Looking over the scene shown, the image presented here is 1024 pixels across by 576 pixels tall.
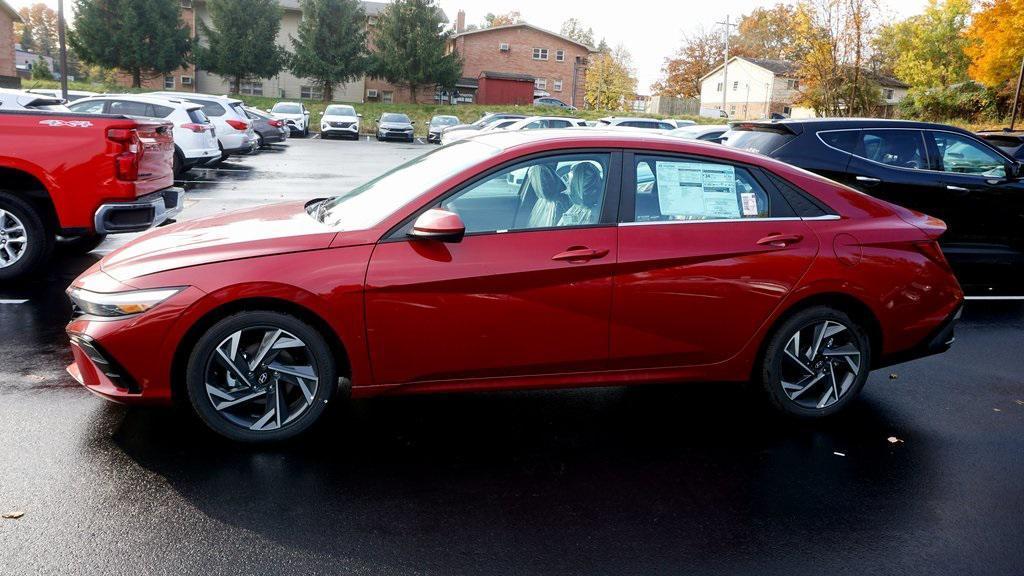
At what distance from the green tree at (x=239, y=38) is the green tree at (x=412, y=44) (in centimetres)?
731

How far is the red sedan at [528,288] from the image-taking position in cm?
402

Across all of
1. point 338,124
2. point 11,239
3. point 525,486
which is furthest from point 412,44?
point 525,486

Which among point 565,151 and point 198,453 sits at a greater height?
point 565,151

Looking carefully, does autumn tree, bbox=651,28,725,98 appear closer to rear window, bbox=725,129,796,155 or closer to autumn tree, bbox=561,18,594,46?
autumn tree, bbox=561,18,594,46

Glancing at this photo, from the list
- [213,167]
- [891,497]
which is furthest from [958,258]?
[213,167]

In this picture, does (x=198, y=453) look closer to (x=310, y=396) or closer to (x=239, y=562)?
(x=310, y=396)

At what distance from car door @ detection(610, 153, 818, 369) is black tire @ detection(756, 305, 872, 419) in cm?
20

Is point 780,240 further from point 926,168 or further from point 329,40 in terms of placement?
point 329,40

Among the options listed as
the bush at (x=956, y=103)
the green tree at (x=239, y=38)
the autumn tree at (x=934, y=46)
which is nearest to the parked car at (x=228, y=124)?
the green tree at (x=239, y=38)

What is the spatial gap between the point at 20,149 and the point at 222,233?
387cm

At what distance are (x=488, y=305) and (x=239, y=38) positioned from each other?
55033 millimetres

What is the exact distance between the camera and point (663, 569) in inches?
127

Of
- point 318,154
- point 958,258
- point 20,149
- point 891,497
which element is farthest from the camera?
point 318,154

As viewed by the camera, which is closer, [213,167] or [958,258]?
[958,258]
